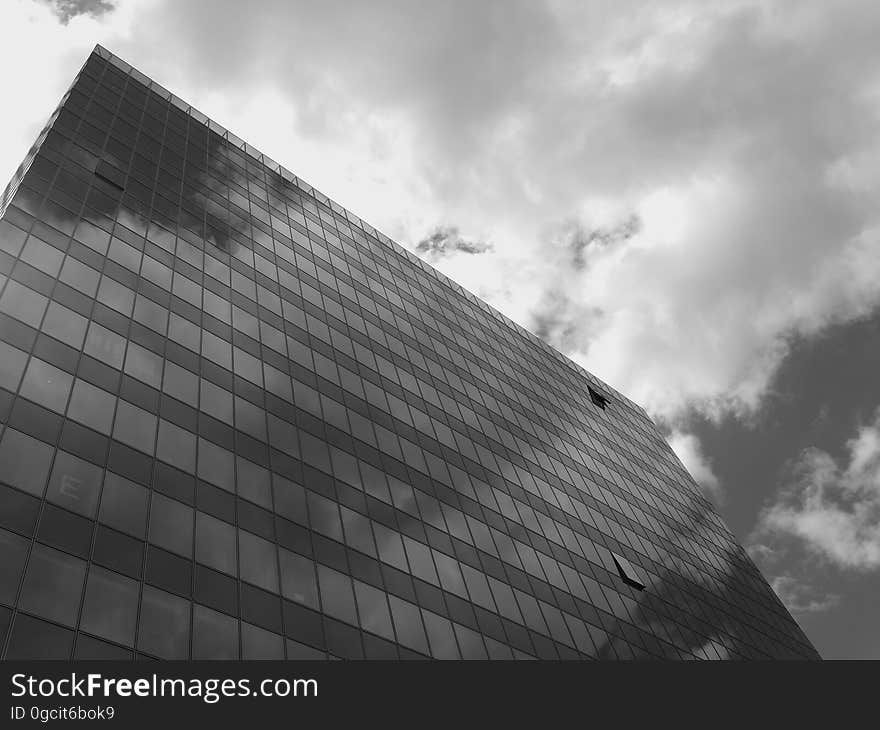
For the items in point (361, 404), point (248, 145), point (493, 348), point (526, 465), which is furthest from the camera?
point (493, 348)

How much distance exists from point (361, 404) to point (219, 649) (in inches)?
710

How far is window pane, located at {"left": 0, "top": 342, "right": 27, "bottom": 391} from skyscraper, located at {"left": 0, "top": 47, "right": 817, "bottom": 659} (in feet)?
0.22

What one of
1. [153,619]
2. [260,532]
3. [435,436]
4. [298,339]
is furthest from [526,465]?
[153,619]

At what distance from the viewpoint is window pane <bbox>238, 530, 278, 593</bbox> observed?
2336cm

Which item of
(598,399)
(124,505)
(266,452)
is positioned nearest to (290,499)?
(266,452)

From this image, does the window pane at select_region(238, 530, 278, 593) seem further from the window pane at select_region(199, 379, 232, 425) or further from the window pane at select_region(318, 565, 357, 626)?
the window pane at select_region(199, 379, 232, 425)

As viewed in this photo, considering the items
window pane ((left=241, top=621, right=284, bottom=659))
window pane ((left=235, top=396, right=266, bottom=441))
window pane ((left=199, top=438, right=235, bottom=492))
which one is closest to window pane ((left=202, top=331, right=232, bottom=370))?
window pane ((left=235, top=396, right=266, bottom=441))

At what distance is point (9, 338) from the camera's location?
2342cm

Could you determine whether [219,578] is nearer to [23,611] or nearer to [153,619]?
[153,619]

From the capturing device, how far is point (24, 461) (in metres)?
20.3

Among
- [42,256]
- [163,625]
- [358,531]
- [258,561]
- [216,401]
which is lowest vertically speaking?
[163,625]

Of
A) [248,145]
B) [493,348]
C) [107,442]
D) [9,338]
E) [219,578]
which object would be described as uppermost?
[248,145]

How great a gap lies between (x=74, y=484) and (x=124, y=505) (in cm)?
154

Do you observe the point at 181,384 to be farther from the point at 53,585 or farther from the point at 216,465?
the point at 53,585
